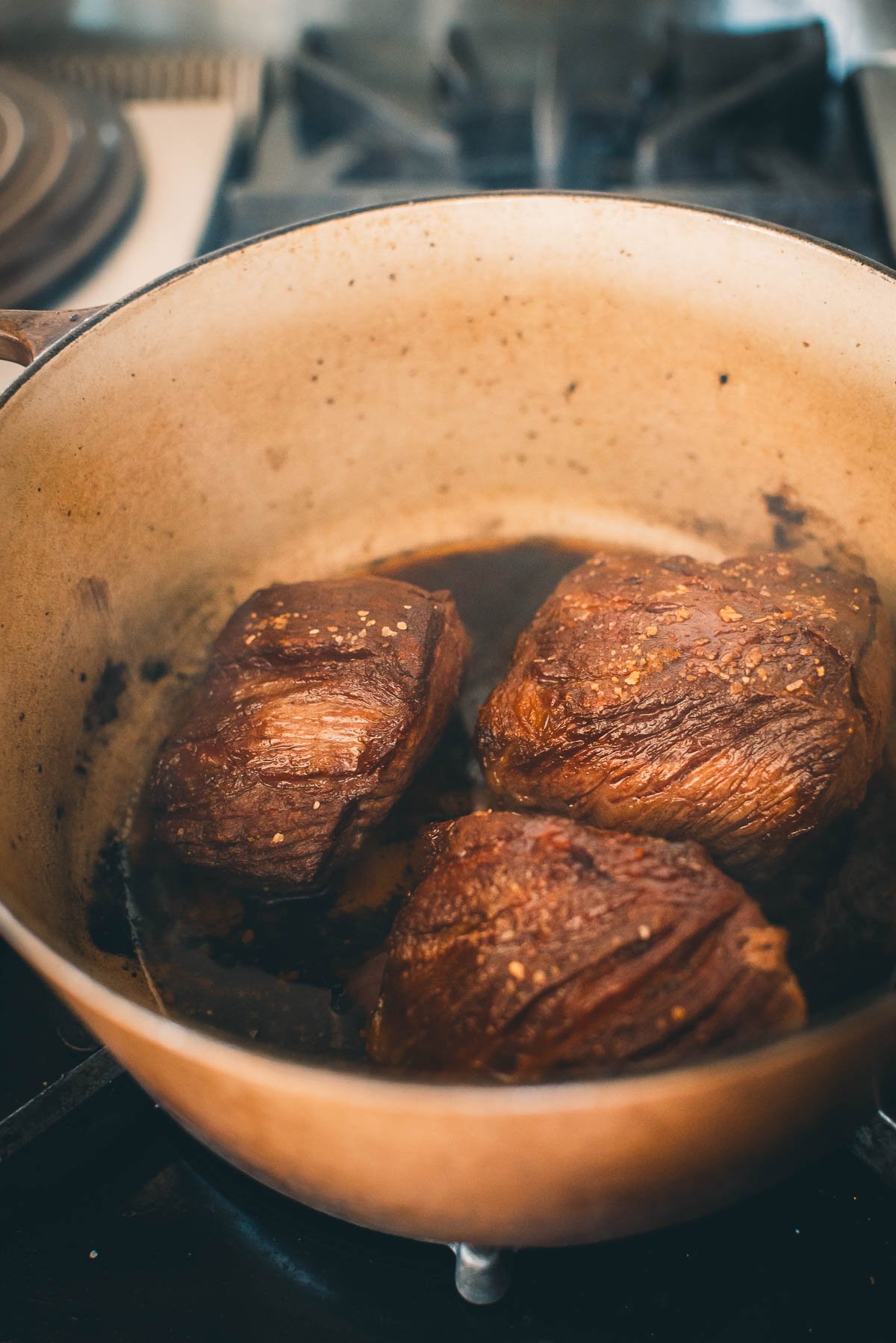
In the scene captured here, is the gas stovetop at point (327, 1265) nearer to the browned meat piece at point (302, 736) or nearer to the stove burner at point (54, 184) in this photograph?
the browned meat piece at point (302, 736)

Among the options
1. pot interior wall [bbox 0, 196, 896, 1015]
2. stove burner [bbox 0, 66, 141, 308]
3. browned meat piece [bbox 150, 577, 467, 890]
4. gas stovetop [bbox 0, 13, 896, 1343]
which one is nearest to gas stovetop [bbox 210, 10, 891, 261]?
stove burner [bbox 0, 66, 141, 308]

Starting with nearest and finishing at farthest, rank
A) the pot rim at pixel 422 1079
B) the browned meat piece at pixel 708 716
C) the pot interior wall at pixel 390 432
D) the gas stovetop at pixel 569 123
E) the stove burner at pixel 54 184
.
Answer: the pot rim at pixel 422 1079 < the browned meat piece at pixel 708 716 < the pot interior wall at pixel 390 432 < the stove burner at pixel 54 184 < the gas stovetop at pixel 569 123

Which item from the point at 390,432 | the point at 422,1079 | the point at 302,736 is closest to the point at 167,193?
the point at 390,432

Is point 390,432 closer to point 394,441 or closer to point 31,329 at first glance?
point 394,441

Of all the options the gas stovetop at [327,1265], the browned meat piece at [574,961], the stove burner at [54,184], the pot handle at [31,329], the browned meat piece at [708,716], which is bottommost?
the gas stovetop at [327,1265]

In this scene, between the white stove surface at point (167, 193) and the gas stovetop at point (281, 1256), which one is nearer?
the gas stovetop at point (281, 1256)

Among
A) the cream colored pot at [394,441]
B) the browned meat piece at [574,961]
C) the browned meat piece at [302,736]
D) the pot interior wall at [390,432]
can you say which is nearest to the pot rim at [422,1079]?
the cream colored pot at [394,441]
